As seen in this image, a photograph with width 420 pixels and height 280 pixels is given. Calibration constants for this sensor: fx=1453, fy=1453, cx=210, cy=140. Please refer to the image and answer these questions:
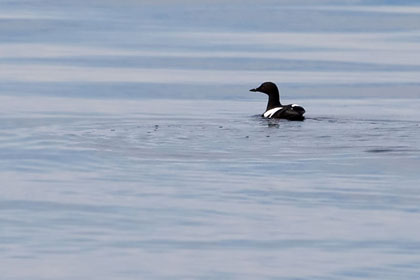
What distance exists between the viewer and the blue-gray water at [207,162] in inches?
369

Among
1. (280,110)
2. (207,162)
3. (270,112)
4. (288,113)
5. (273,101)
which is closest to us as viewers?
(207,162)

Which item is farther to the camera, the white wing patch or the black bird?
the white wing patch

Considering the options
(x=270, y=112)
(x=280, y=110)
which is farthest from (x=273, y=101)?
(x=280, y=110)

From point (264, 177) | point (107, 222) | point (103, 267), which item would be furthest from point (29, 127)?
point (103, 267)

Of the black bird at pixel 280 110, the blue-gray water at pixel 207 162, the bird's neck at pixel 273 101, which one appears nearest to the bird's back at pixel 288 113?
the black bird at pixel 280 110

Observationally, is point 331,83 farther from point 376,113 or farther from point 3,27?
point 3,27

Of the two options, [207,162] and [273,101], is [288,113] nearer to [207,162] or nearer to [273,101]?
[273,101]

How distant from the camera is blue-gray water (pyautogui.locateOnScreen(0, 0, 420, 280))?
9367 millimetres

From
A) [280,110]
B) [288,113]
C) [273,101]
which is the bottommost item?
[288,113]

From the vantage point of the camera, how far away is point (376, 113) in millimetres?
18172

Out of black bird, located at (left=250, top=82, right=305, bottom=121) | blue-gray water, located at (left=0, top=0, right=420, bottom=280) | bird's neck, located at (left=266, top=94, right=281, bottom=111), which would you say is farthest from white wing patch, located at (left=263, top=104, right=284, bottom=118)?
bird's neck, located at (left=266, top=94, right=281, bottom=111)

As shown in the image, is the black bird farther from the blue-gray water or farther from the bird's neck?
the blue-gray water

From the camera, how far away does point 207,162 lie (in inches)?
506

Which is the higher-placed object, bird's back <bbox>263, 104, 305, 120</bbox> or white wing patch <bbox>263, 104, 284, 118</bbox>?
white wing patch <bbox>263, 104, 284, 118</bbox>
